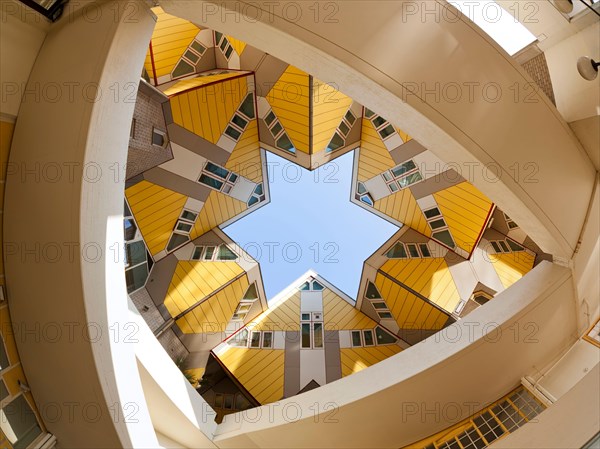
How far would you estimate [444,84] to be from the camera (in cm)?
445

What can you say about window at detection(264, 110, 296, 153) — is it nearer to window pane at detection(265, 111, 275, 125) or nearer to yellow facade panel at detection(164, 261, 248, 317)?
window pane at detection(265, 111, 275, 125)

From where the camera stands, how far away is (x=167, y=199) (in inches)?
330

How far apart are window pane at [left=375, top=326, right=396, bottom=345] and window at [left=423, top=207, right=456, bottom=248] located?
133 inches

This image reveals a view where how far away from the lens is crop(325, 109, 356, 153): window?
10.4 meters

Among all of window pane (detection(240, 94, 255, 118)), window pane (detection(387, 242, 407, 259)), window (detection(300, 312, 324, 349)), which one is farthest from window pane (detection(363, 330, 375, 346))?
window pane (detection(240, 94, 255, 118))

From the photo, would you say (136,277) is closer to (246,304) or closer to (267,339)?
(246,304)

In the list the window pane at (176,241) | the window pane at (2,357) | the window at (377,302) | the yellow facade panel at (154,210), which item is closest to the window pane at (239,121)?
the yellow facade panel at (154,210)

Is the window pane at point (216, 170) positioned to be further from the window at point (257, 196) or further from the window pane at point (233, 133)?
the window at point (257, 196)

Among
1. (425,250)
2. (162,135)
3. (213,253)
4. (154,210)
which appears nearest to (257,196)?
(213,253)

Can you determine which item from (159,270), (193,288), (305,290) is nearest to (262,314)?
(305,290)

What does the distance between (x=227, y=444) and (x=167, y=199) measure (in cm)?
564

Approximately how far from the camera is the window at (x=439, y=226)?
31.8 ft

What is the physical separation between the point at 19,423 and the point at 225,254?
719cm

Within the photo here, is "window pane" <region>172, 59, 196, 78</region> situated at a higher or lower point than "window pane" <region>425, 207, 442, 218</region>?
higher
